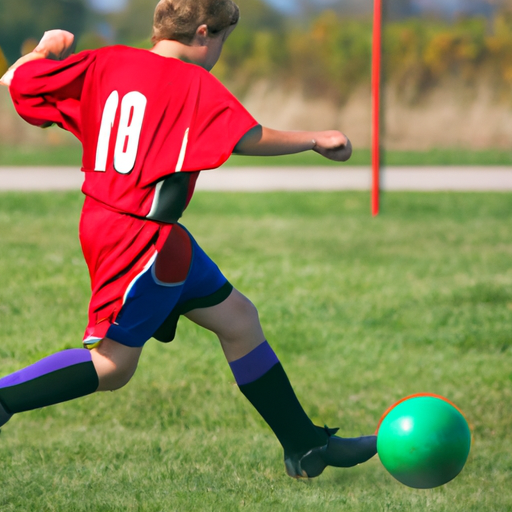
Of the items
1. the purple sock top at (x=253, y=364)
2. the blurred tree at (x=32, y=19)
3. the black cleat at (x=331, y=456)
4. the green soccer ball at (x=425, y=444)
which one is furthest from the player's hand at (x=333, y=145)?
the blurred tree at (x=32, y=19)

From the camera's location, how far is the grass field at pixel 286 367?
3.40 meters

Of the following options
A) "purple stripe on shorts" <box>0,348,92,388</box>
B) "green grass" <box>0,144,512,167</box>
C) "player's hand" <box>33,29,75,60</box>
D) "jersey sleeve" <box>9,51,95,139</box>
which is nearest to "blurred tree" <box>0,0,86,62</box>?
"green grass" <box>0,144,512,167</box>

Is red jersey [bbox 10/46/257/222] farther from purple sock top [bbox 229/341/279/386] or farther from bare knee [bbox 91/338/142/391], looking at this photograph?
purple sock top [bbox 229/341/279/386]

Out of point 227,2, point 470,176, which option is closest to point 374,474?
point 227,2

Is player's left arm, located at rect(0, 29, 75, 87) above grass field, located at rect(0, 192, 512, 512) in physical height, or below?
above

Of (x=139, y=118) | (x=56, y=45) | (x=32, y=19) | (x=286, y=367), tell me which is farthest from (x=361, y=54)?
(x=139, y=118)

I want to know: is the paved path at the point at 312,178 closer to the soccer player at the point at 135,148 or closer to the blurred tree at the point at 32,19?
the blurred tree at the point at 32,19

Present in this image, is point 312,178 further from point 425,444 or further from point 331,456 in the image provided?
point 425,444

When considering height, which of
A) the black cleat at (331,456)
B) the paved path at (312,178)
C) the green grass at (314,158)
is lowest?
the green grass at (314,158)

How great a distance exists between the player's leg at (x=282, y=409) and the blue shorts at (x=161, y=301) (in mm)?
165

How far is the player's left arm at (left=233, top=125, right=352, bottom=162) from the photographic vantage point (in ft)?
9.33

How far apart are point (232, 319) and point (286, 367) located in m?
1.85

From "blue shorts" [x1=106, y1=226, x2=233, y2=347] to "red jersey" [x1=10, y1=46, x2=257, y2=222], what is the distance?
25cm

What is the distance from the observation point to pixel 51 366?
3.04 metres
